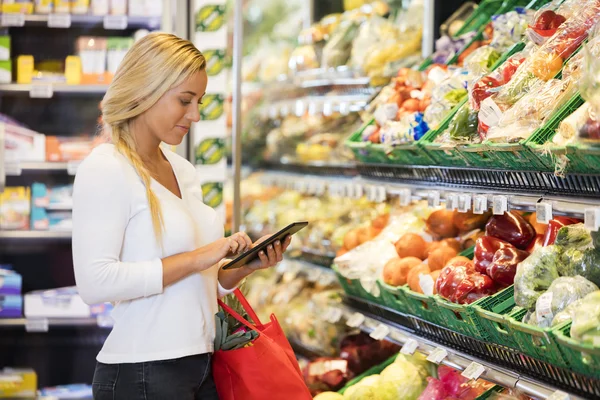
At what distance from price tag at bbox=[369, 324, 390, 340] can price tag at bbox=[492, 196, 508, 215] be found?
908 mm

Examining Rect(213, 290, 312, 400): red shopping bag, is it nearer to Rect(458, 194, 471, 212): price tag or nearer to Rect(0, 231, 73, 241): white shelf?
Rect(458, 194, 471, 212): price tag

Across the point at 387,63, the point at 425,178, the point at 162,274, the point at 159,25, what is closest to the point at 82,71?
the point at 159,25

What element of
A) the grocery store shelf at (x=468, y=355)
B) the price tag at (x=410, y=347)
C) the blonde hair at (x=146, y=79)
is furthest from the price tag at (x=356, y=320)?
the blonde hair at (x=146, y=79)

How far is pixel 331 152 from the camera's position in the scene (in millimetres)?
4598

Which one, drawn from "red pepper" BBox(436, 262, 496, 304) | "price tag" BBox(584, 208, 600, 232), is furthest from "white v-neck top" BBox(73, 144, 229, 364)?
"price tag" BBox(584, 208, 600, 232)

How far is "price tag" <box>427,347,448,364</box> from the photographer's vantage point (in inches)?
110

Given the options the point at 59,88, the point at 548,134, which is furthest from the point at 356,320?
the point at 59,88

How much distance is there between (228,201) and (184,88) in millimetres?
2267

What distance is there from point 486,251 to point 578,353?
2.29ft

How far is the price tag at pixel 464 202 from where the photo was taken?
105 inches

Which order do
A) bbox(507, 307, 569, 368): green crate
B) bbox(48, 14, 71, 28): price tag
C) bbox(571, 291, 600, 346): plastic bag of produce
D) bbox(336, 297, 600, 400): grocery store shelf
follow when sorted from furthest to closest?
bbox(48, 14, 71, 28): price tag → bbox(336, 297, 600, 400): grocery store shelf → bbox(507, 307, 569, 368): green crate → bbox(571, 291, 600, 346): plastic bag of produce

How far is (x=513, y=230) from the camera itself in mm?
2752

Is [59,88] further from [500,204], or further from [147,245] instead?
[500,204]

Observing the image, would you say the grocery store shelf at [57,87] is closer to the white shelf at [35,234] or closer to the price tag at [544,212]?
the white shelf at [35,234]
